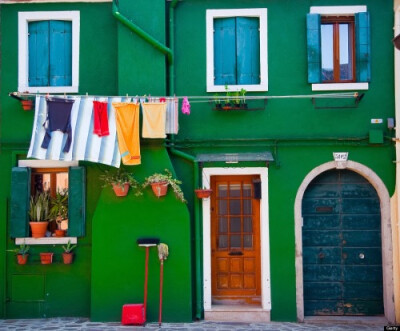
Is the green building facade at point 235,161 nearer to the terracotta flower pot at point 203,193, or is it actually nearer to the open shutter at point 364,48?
the open shutter at point 364,48

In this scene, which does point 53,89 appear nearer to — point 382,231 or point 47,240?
point 47,240

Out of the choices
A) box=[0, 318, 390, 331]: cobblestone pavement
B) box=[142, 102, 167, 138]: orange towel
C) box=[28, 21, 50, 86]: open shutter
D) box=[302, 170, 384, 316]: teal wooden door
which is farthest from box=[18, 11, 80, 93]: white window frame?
box=[302, 170, 384, 316]: teal wooden door

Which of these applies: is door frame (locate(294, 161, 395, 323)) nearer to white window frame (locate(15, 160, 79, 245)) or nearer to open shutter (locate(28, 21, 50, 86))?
white window frame (locate(15, 160, 79, 245))

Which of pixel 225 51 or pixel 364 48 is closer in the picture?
pixel 364 48

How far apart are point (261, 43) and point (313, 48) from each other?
1.03 m

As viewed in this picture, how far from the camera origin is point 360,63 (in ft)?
34.5

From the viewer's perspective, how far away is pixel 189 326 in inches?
393

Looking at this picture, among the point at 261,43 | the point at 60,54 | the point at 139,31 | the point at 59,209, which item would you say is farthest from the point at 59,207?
the point at 261,43

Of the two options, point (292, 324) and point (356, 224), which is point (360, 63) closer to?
point (356, 224)

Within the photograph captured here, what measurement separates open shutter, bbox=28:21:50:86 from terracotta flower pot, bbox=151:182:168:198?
3.20 metres

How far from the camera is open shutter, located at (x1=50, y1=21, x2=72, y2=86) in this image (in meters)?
11.0

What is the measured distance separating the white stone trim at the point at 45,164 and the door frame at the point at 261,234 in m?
2.72

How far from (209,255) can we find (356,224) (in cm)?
302

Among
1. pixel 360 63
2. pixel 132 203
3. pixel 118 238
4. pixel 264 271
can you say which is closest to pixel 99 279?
pixel 118 238
